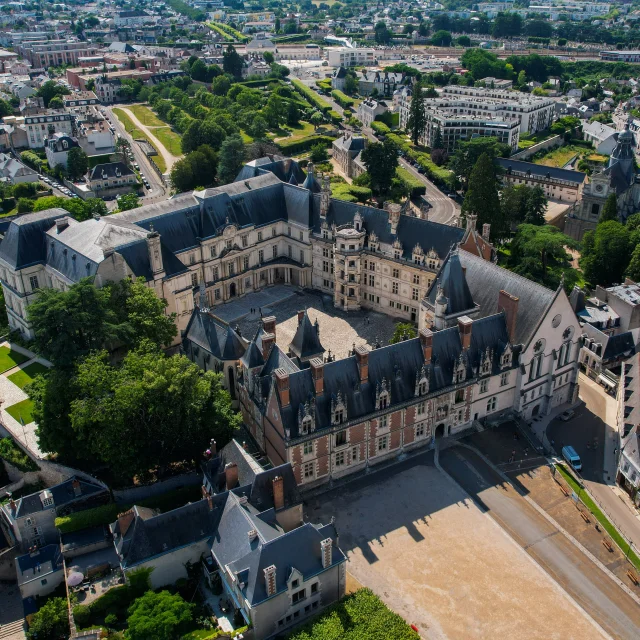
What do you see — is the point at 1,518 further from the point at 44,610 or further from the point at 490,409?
the point at 490,409

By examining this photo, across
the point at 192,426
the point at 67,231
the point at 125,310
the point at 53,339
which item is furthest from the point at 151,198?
the point at 192,426

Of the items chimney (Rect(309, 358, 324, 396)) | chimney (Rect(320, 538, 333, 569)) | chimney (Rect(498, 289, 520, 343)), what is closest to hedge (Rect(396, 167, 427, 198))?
chimney (Rect(498, 289, 520, 343))

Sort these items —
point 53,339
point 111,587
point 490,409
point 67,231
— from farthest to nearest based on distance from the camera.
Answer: point 67,231, point 490,409, point 53,339, point 111,587

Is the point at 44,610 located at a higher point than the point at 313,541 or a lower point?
lower

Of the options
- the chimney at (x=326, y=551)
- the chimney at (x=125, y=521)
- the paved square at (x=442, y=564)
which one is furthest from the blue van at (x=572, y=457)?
the chimney at (x=125, y=521)

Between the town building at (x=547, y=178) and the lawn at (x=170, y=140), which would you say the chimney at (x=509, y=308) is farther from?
the lawn at (x=170, y=140)

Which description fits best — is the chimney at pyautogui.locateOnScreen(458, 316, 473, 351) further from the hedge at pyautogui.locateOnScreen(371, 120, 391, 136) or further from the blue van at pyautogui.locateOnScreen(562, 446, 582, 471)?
the hedge at pyautogui.locateOnScreen(371, 120, 391, 136)

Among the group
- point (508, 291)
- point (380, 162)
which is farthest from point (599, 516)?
point (380, 162)
